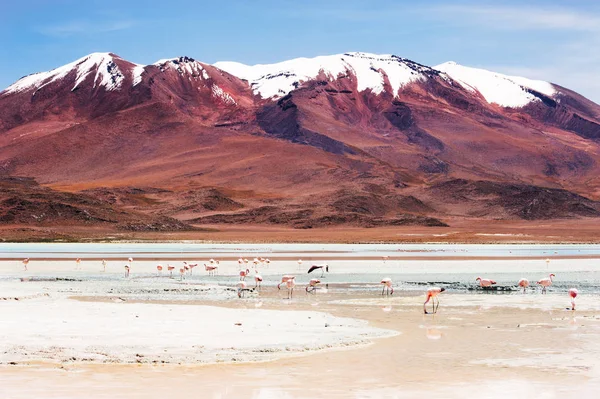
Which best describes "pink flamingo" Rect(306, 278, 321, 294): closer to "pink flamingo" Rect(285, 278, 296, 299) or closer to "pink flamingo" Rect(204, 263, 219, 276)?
"pink flamingo" Rect(285, 278, 296, 299)

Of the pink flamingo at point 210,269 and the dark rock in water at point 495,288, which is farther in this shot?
the pink flamingo at point 210,269

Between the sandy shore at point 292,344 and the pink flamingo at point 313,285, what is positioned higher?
the pink flamingo at point 313,285

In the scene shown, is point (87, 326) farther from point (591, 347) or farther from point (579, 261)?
point (579, 261)

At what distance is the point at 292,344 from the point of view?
57.4 feet

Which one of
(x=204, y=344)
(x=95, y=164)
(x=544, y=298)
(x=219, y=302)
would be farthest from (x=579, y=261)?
(x=95, y=164)

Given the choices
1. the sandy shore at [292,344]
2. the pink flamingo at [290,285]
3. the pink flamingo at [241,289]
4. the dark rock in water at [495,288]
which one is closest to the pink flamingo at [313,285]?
the sandy shore at [292,344]

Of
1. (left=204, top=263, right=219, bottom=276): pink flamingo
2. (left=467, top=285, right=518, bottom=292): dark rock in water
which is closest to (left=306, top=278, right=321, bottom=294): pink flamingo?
(left=467, top=285, right=518, bottom=292): dark rock in water

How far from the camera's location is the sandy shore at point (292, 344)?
44.7 ft

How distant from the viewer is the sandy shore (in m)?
13.6

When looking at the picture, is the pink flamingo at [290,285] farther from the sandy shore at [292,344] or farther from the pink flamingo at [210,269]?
the pink flamingo at [210,269]

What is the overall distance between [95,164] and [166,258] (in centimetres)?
14251

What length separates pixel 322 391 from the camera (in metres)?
13.3

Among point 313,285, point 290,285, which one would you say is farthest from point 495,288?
point 290,285

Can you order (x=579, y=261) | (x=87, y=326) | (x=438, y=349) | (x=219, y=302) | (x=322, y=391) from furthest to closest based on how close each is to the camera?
(x=579, y=261)
(x=219, y=302)
(x=87, y=326)
(x=438, y=349)
(x=322, y=391)
